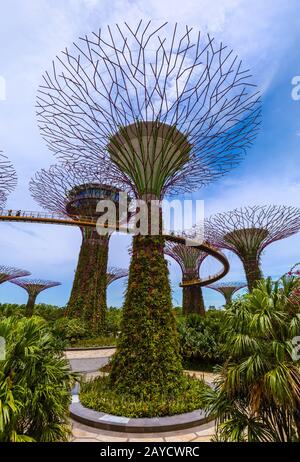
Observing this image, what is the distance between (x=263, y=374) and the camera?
3.05 metres

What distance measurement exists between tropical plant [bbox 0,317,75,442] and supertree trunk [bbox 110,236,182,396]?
2.53m

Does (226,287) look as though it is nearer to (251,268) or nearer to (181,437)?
(251,268)

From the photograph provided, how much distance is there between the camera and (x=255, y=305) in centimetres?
352

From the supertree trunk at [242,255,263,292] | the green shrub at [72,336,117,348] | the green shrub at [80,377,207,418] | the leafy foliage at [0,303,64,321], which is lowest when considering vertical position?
the green shrub at [72,336,117,348]

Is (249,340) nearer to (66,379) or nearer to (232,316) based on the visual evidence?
(232,316)

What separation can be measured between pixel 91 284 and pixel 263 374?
56.5 ft

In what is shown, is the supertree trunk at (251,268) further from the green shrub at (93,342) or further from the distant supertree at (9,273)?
the distant supertree at (9,273)

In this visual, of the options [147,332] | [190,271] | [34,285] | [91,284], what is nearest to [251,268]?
[190,271]

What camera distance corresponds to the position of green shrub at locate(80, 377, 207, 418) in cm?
501

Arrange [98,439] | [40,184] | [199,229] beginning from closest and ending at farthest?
1. [98,439]
2. [40,184]
3. [199,229]

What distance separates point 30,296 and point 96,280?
1948cm

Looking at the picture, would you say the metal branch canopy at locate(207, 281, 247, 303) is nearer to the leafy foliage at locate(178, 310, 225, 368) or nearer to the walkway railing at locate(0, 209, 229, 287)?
the walkway railing at locate(0, 209, 229, 287)

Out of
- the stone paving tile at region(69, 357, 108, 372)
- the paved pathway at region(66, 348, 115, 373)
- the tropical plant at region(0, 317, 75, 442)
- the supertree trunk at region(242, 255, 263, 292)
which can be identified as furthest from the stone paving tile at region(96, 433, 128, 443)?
the supertree trunk at region(242, 255, 263, 292)
